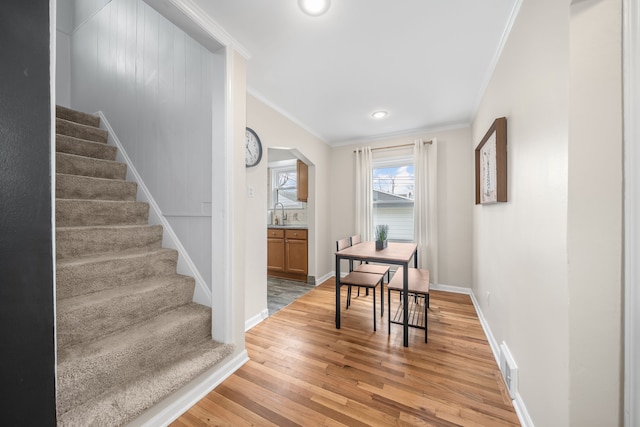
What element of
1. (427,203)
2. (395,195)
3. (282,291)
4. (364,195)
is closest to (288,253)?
(282,291)

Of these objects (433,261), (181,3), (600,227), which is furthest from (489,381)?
(181,3)

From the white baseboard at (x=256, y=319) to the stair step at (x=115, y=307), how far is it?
670 millimetres

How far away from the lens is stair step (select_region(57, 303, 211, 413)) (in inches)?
42.8

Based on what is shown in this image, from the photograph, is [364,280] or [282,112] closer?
[364,280]

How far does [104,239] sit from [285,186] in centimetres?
336

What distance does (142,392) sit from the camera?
121cm

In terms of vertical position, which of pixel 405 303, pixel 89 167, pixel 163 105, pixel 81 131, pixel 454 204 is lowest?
pixel 405 303

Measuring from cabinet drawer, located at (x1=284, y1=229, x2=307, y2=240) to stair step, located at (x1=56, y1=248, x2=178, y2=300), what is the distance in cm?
202

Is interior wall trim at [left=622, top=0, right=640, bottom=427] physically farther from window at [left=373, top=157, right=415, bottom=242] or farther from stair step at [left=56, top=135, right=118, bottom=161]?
stair step at [left=56, top=135, right=118, bottom=161]

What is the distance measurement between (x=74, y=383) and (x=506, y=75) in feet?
9.83

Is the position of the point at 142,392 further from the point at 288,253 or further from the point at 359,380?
the point at 288,253

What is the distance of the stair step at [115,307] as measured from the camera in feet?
4.14

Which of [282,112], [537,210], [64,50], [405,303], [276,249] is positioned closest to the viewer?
[537,210]

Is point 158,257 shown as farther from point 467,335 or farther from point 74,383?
point 467,335
